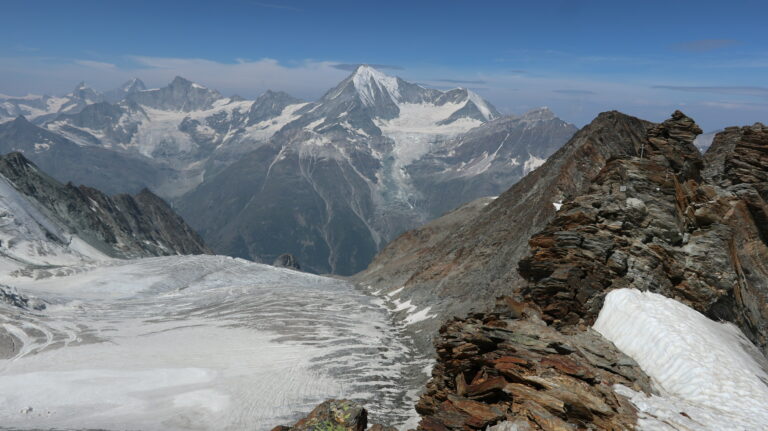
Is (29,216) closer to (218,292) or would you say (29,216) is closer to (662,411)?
(218,292)

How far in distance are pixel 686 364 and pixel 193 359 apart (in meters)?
47.4

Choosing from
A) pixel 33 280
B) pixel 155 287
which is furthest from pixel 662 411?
pixel 33 280

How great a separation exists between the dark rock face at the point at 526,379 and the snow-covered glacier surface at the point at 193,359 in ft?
58.2

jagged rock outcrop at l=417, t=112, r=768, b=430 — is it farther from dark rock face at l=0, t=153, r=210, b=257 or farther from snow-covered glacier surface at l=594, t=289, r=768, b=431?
dark rock face at l=0, t=153, r=210, b=257

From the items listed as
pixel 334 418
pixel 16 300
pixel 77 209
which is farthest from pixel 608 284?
pixel 77 209

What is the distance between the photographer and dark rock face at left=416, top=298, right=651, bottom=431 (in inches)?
659

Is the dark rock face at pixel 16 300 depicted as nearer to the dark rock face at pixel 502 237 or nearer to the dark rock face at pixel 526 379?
the dark rock face at pixel 502 237

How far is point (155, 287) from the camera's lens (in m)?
96.0

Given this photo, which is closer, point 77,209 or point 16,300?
point 16,300

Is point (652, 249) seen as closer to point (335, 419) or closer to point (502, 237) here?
point (335, 419)

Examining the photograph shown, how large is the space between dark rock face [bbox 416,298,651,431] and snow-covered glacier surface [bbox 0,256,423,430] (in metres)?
17.8

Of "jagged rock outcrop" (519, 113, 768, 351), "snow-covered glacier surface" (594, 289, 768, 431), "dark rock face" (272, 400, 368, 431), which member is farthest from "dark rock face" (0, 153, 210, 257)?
"snow-covered glacier surface" (594, 289, 768, 431)

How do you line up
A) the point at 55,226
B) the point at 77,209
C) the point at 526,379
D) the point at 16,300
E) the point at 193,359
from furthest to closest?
the point at 77,209
the point at 55,226
the point at 16,300
the point at 193,359
the point at 526,379

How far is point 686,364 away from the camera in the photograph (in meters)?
20.4
